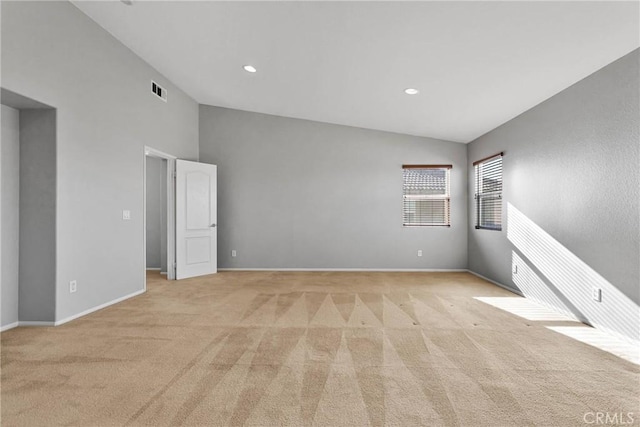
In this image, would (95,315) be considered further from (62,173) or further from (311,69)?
(311,69)

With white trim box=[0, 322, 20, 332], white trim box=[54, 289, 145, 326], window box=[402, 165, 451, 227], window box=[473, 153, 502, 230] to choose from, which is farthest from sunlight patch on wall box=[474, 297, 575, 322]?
white trim box=[0, 322, 20, 332]

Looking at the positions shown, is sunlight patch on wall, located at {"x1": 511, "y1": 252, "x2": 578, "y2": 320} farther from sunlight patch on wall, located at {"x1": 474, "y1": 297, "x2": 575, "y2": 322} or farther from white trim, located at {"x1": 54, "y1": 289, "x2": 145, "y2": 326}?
white trim, located at {"x1": 54, "y1": 289, "x2": 145, "y2": 326}

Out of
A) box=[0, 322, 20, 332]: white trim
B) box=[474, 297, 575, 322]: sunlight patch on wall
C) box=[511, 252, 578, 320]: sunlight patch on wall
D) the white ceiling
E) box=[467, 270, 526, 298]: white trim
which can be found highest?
the white ceiling

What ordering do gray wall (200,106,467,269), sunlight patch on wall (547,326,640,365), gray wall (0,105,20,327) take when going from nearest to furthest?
sunlight patch on wall (547,326,640,365) < gray wall (0,105,20,327) < gray wall (200,106,467,269)

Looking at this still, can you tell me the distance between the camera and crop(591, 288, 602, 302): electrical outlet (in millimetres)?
3113

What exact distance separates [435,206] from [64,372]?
603 centimetres

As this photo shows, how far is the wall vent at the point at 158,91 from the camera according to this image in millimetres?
4879

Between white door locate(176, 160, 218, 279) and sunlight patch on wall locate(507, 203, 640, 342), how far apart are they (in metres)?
5.16

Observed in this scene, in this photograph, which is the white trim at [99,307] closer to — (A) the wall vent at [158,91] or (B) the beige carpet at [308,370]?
(B) the beige carpet at [308,370]

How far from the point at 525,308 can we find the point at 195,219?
5.31 metres

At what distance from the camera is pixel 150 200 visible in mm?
6699

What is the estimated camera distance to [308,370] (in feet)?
7.51

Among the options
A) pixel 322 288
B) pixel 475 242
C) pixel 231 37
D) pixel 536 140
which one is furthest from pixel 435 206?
pixel 231 37

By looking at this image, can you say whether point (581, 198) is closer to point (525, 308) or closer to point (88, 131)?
point (525, 308)
